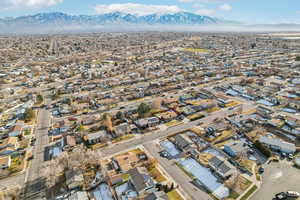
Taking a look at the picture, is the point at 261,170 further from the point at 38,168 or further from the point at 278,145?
the point at 38,168

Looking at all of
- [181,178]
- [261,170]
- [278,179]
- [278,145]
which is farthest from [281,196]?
[181,178]

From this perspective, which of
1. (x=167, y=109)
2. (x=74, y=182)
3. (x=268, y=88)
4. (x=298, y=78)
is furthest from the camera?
(x=298, y=78)

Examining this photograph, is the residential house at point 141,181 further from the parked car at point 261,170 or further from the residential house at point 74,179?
the parked car at point 261,170

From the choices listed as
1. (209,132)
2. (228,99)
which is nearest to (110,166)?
(209,132)

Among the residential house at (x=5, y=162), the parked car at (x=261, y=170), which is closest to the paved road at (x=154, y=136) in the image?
the residential house at (x=5, y=162)

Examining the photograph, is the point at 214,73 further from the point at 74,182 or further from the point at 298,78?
the point at 74,182

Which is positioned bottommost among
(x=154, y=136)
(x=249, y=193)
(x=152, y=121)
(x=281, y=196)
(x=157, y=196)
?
(x=249, y=193)
